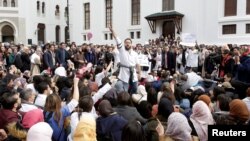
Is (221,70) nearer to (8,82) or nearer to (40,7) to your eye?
(8,82)

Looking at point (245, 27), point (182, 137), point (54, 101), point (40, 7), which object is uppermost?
point (40, 7)

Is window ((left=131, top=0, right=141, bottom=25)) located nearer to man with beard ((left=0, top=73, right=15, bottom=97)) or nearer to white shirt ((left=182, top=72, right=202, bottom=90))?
white shirt ((left=182, top=72, right=202, bottom=90))

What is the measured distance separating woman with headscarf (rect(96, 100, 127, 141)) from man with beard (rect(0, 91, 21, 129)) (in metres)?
1.14

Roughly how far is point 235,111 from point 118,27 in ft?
101

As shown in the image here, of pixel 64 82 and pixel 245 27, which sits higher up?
pixel 245 27

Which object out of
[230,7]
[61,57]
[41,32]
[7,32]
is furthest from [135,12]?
[41,32]

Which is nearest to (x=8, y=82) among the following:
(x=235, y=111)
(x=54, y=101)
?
(x=54, y=101)

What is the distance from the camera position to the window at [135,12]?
33.7m

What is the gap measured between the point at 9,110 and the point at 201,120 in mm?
2862

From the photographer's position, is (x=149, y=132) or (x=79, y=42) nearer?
(x=149, y=132)

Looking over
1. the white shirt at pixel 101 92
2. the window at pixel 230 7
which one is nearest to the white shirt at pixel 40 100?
the white shirt at pixel 101 92

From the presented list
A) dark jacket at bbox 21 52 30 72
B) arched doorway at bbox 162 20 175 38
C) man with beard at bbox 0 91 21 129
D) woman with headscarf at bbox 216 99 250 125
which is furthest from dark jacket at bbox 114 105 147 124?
arched doorway at bbox 162 20 175 38

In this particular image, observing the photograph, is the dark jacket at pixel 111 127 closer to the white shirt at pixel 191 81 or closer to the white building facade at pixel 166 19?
the white shirt at pixel 191 81

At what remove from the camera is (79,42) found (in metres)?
40.2
